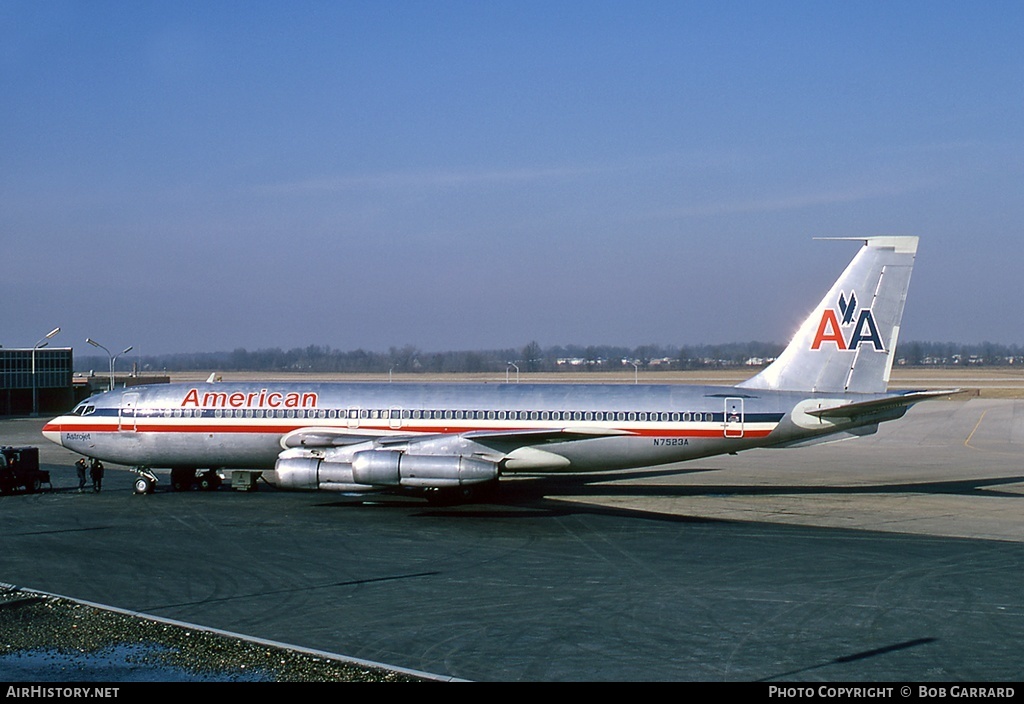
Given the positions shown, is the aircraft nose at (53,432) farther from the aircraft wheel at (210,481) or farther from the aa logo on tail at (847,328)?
the aa logo on tail at (847,328)

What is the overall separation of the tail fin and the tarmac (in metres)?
4.76

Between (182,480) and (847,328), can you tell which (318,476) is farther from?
(847,328)

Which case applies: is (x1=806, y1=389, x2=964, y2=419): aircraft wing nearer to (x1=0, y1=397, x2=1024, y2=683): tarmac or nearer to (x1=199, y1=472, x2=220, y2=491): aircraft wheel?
(x1=0, y1=397, x2=1024, y2=683): tarmac

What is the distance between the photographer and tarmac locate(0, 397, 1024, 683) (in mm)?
16625

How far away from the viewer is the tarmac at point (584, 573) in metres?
16.6

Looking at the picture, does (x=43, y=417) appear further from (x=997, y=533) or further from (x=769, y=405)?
(x=997, y=533)

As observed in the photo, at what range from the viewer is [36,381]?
91125 millimetres

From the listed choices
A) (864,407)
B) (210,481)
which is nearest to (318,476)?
(210,481)

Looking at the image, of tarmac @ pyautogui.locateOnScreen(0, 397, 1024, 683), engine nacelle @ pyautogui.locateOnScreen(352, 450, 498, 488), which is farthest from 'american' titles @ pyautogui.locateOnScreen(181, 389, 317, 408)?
engine nacelle @ pyautogui.locateOnScreen(352, 450, 498, 488)

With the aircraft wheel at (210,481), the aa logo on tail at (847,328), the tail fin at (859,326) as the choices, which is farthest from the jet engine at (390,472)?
the aa logo on tail at (847,328)

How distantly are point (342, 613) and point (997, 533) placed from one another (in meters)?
20.9

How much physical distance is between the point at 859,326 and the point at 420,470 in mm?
17666

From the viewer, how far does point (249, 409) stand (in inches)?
1492
